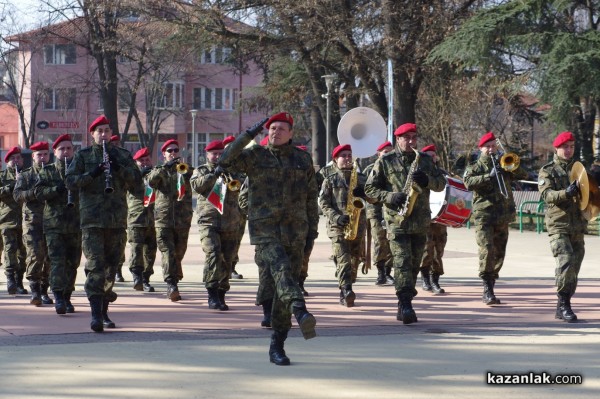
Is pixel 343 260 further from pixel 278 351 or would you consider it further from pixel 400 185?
pixel 278 351

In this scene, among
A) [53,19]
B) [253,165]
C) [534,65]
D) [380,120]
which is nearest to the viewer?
[253,165]

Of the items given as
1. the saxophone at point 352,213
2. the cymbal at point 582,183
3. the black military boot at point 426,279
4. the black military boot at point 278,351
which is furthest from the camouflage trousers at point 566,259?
the black military boot at point 278,351

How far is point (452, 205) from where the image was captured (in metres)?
14.3

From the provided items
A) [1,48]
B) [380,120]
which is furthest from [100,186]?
[1,48]

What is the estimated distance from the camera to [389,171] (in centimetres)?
1138

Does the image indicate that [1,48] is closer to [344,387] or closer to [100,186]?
[100,186]

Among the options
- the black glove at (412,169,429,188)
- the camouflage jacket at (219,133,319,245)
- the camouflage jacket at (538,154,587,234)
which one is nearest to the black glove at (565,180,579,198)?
the camouflage jacket at (538,154,587,234)

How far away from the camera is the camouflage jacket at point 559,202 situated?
445 inches

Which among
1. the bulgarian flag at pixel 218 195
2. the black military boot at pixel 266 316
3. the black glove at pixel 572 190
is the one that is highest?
the black glove at pixel 572 190

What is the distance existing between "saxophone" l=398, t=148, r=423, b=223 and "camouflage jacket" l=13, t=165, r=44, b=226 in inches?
160

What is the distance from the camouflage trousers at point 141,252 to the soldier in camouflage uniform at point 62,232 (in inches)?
104

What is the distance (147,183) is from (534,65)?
1768cm

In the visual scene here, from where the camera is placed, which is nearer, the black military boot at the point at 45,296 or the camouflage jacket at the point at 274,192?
the camouflage jacket at the point at 274,192

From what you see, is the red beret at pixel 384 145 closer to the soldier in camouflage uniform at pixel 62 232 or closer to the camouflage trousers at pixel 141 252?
the camouflage trousers at pixel 141 252
